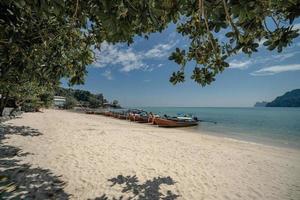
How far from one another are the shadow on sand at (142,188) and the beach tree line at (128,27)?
2831mm

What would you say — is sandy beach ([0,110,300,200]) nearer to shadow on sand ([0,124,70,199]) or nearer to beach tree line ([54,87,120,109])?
shadow on sand ([0,124,70,199])

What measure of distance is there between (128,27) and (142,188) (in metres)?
4.76

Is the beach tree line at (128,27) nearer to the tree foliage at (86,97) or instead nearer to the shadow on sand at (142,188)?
the shadow on sand at (142,188)

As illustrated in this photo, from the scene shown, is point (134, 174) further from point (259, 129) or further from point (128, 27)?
point (259, 129)

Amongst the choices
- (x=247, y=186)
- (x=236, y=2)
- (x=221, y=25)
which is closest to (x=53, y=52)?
(x=221, y=25)

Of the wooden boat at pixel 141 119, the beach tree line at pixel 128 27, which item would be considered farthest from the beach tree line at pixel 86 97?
the beach tree line at pixel 128 27

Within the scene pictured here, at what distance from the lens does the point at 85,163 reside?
297 inches

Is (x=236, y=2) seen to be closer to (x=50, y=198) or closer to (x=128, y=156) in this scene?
(x=50, y=198)

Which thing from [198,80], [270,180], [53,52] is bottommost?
[270,180]

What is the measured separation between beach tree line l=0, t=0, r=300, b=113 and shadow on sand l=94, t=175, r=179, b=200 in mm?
2831

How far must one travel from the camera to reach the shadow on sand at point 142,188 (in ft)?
17.3

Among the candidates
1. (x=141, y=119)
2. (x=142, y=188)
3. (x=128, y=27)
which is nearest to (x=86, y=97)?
(x=141, y=119)

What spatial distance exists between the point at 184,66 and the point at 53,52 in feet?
11.4

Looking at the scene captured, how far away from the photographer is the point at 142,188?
571 cm
